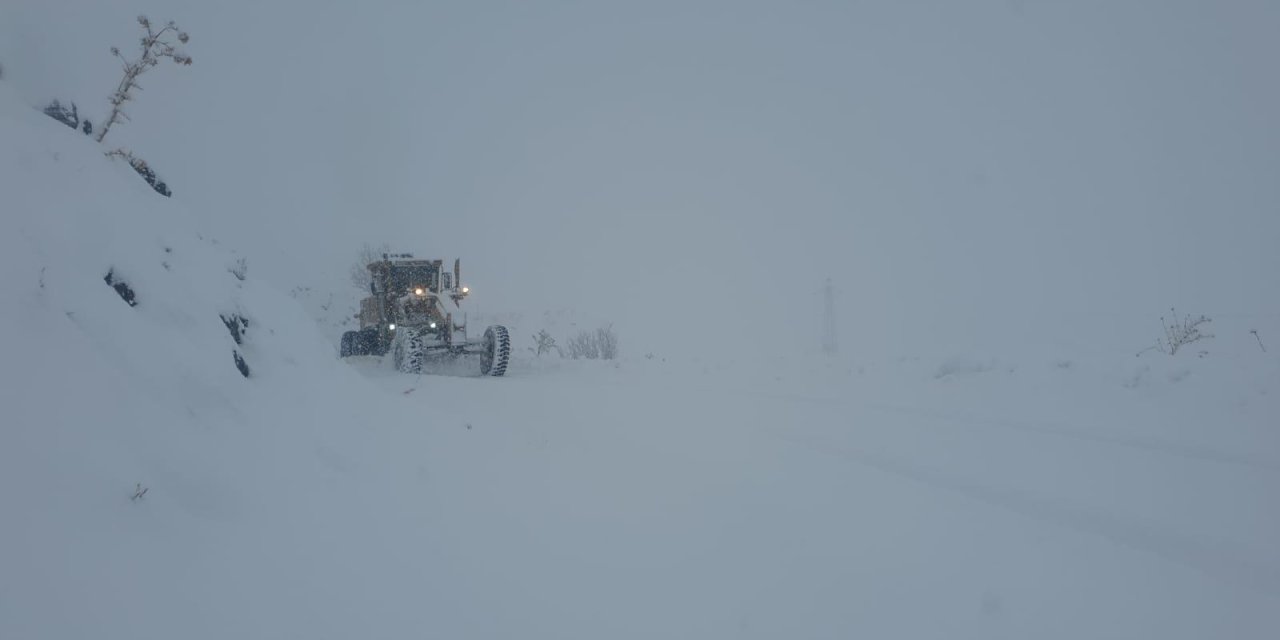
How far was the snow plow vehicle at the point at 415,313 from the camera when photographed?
44.9 ft

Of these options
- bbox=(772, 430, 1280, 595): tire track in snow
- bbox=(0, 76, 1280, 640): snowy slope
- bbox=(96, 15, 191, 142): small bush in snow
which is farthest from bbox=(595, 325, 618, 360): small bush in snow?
bbox=(96, 15, 191, 142): small bush in snow

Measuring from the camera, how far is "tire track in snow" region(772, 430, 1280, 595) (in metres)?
2.87

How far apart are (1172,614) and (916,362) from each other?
753cm

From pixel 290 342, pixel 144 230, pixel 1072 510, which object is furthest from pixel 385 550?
pixel 1072 510

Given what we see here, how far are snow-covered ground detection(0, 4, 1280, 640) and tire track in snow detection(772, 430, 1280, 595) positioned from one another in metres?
0.02

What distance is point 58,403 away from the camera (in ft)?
6.36

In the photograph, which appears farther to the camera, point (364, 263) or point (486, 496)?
point (364, 263)

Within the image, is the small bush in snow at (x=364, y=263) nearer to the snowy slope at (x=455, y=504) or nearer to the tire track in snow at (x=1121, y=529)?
the snowy slope at (x=455, y=504)

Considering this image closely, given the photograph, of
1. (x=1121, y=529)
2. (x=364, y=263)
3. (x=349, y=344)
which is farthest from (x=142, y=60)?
(x=364, y=263)

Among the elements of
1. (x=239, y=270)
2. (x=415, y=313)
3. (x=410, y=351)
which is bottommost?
(x=410, y=351)

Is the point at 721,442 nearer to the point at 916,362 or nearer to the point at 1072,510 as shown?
the point at 1072,510

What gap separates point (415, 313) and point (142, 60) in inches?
435

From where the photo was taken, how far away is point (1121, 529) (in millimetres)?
3412

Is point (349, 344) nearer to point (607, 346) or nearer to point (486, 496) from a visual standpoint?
point (607, 346)
